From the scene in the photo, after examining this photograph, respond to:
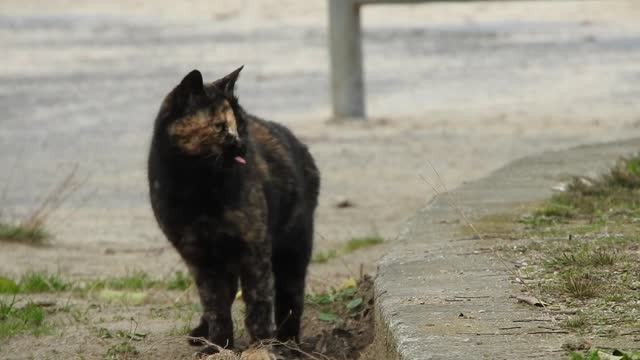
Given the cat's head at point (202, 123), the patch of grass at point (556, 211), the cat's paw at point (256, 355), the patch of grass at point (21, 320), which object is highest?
the cat's head at point (202, 123)

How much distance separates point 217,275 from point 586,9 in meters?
17.1

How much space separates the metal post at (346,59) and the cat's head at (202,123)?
9.44 m

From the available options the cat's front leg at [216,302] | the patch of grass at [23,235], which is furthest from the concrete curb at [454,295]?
the patch of grass at [23,235]

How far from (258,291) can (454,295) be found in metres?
1.03

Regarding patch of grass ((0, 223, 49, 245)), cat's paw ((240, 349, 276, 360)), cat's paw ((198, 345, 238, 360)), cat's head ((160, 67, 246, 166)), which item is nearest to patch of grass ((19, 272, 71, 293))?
patch of grass ((0, 223, 49, 245))

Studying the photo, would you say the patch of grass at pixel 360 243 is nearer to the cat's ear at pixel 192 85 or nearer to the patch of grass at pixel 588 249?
the patch of grass at pixel 588 249

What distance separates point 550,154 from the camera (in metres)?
8.96

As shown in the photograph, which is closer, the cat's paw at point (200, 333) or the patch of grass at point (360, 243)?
the cat's paw at point (200, 333)

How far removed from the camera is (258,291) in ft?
20.4

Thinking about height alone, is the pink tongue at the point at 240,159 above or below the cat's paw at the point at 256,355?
above

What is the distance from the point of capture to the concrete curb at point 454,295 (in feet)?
15.6

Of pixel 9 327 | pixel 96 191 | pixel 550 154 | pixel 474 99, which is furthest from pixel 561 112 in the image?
pixel 9 327

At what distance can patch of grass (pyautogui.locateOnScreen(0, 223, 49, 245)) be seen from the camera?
9.77 meters

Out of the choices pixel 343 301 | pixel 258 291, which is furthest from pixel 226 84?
pixel 343 301
